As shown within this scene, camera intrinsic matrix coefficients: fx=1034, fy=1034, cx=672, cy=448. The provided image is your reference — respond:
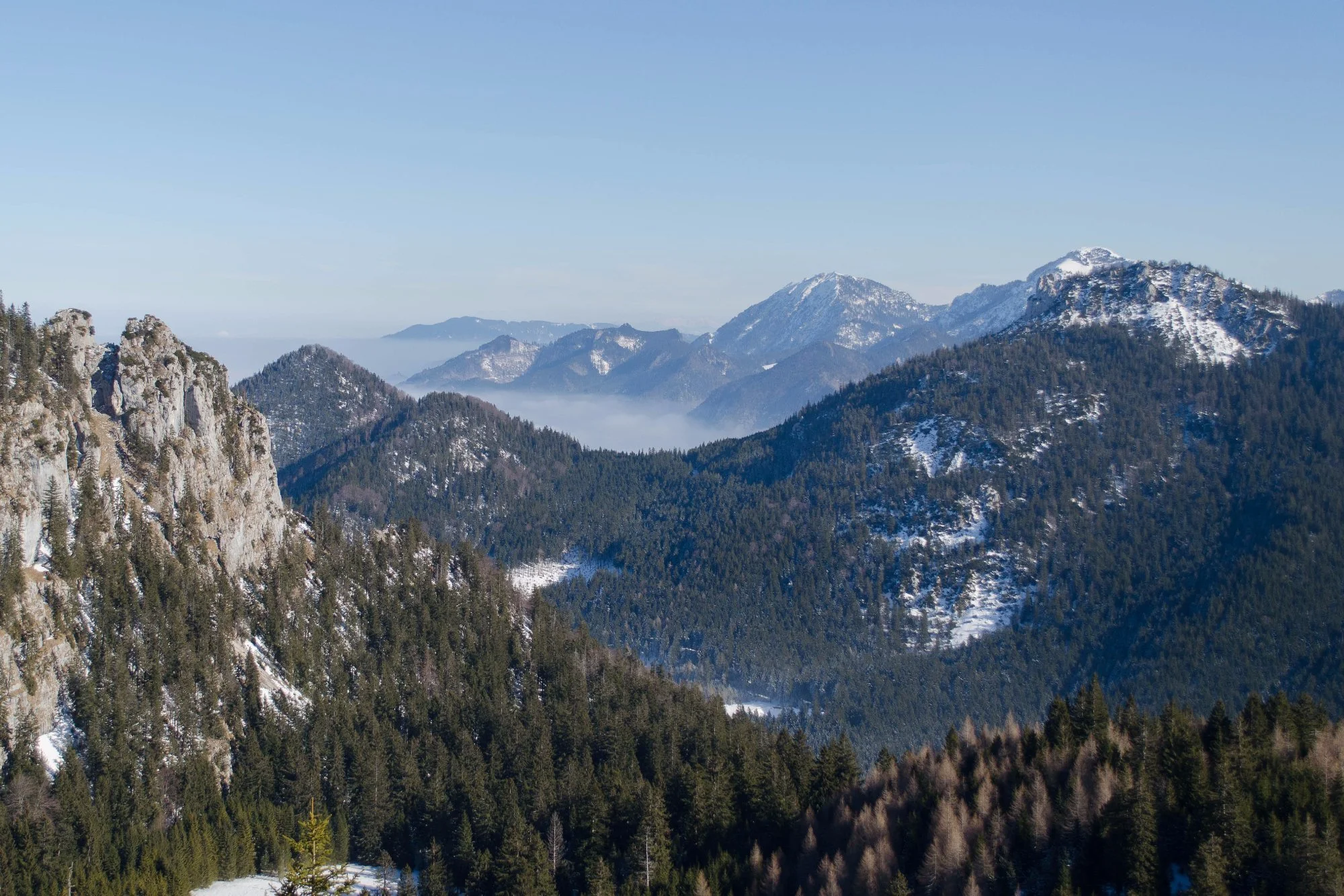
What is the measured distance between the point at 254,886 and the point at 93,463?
2970 inches

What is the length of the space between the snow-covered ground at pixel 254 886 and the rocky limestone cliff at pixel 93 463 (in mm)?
30271

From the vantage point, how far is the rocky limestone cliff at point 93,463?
445 ft

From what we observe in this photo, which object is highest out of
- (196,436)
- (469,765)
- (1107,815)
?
(196,436)

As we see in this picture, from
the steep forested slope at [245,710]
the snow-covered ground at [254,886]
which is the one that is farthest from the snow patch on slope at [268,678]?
the snow-covered ground at [254,886]

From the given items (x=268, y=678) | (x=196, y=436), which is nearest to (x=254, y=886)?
(x=268, y=678)

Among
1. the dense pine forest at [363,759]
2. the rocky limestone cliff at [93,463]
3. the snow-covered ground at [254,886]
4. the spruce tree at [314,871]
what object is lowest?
the snow-covered ground at [254,886]

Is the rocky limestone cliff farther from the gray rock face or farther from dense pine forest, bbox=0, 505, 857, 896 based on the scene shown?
dense pine forest, bbox=0, 505, 857, 896

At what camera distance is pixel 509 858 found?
113688 millimetres

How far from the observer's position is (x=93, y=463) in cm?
16038

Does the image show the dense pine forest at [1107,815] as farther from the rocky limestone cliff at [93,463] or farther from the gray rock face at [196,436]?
the gray rock face at [196,436]

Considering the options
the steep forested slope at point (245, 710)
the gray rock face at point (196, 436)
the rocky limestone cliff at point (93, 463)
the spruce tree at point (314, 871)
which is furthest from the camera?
the gray rock face at point (196, 436)

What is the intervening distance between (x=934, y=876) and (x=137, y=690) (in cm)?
10922

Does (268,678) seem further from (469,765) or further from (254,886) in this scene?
(254,886)

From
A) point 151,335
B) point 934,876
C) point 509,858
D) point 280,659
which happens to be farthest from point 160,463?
point 934,876
